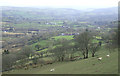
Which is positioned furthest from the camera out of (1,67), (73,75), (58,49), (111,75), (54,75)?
(58,49)

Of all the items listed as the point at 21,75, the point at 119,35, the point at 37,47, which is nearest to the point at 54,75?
the point at 21,75

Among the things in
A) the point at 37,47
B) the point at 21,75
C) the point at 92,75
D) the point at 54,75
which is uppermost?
the point at 92,75

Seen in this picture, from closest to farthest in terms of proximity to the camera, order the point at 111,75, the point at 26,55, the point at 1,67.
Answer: the point at 111,75 < the point at 1,67 < the point at 26,55

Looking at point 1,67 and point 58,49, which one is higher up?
point 58,49

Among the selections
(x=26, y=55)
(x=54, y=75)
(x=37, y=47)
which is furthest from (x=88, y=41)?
(x=37, y=47)

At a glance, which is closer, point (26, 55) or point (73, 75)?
point (73, 75)

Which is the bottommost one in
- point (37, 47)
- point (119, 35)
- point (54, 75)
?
point (37, 47)

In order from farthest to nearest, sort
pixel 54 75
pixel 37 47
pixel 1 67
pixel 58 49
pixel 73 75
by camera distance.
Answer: pixel 37 47 → pixel 58 49 → pixel 1 67 → pixel 54 75 → pixel 73 75

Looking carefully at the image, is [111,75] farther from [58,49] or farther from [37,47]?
[37,47]

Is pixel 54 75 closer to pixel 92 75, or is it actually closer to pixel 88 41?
pixel 92 75

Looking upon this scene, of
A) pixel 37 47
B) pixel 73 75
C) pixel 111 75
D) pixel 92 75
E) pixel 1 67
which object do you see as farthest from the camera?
pixel 37 47
